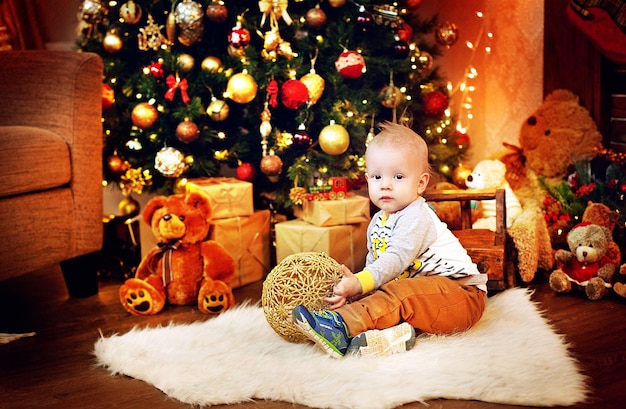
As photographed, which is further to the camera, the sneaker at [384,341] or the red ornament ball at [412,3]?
the red ornament ball at [412,3]

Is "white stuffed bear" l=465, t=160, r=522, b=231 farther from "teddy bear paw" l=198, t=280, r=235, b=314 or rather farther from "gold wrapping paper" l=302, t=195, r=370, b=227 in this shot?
"teddy bear paw" l=198, t=280, r=235, b=314

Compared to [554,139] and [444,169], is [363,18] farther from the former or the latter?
[554,139]

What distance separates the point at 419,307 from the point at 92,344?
2.98 feet

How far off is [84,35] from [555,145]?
6.35 feet

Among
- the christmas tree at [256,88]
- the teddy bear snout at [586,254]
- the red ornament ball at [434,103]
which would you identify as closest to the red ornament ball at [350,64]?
the christmas tree at [256,88]

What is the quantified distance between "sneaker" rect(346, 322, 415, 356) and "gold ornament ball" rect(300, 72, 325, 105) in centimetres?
109

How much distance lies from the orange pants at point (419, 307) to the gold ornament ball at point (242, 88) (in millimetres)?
1023

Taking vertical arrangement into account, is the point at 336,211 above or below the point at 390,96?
below

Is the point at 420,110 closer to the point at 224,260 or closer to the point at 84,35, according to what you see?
the point at 224,260

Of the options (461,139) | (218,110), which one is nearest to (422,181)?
(218,110)

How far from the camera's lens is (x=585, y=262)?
7.82ft

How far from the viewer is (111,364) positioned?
6.10 ft

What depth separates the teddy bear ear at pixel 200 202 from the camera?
2.43 metres

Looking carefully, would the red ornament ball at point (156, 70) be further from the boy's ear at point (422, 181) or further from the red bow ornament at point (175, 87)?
the boy's ear at point (422, 181)
